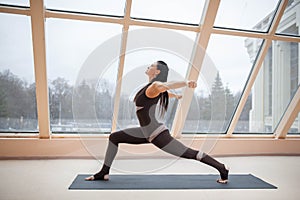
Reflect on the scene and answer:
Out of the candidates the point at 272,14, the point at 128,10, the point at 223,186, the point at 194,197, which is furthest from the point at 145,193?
the point at 272,14

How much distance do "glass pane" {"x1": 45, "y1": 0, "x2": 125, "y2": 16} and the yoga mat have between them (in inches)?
86.4

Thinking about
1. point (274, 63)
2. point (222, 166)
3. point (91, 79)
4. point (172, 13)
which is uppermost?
point (172, 13)

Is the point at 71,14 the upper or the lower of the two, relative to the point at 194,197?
upper

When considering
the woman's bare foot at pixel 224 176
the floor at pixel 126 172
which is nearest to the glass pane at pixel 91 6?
the floor at pixel 126 172

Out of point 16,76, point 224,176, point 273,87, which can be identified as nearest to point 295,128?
point 273,87

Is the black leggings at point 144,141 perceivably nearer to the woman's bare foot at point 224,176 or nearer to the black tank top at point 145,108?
the black tank top at point 145,108

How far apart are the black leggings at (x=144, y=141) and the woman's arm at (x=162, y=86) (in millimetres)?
424

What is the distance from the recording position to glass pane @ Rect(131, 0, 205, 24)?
3.81 metres

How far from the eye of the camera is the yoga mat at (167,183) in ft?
9.41

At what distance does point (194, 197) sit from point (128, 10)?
2.46 metres

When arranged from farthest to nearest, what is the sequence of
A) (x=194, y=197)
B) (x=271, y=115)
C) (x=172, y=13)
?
(x=271, y=115)
(x=172, y=13)
(x=194, y=197)

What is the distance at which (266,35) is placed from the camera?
4246 millimetres

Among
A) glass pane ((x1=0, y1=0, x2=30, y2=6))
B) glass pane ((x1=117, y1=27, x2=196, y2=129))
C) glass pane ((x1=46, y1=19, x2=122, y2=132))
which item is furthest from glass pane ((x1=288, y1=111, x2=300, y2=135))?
glass pane ((x1=0, y1=0, x2=30, y2=6))

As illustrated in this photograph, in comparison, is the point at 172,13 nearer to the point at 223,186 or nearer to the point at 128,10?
the point at 128,10
